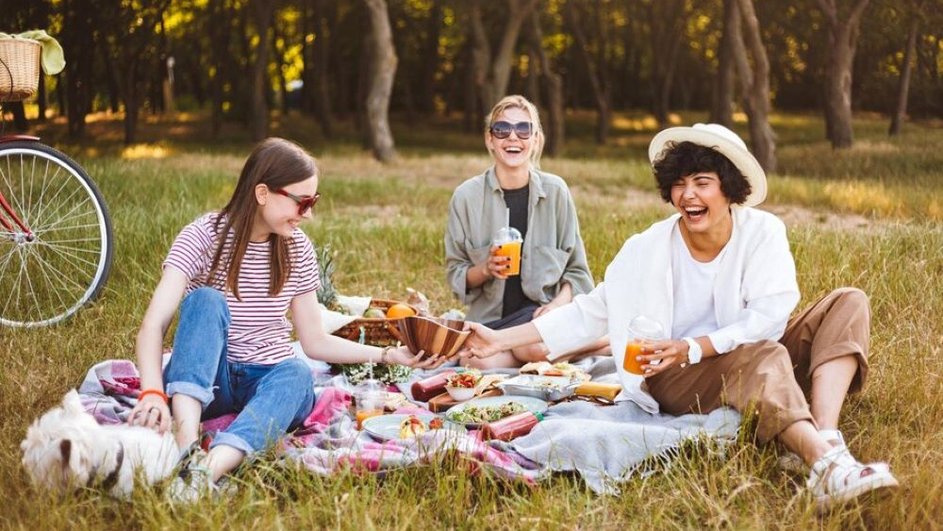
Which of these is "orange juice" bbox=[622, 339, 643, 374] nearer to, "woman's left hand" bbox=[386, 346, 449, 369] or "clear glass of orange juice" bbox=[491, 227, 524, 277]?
"woman's left hand" bbox=[386, 346, 449, 369]

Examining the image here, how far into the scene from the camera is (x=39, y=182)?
304 inches

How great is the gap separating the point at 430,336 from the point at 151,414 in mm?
1172

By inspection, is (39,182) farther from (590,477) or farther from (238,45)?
(238,45)

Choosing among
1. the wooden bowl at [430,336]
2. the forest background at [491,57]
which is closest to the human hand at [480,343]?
the wooden bowl at [430,336]

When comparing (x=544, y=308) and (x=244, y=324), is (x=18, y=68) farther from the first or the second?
(x=544, y=308)

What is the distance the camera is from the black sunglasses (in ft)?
17.6

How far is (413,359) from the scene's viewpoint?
428 cm

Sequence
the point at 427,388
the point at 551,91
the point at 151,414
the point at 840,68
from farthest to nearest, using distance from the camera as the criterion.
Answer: the point at 551,91 → the point at 840,68 → the point at 427,388 → the point at 151,414

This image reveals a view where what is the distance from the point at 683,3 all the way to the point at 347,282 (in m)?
21.5

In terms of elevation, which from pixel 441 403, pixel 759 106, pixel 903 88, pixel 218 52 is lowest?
pixel 441 403

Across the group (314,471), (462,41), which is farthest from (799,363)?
(462,41)

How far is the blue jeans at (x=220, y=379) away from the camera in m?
3.69

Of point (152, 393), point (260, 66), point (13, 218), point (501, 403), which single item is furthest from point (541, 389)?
point (260, 66)

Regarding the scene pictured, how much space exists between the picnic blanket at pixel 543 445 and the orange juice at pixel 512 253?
3.27ft
